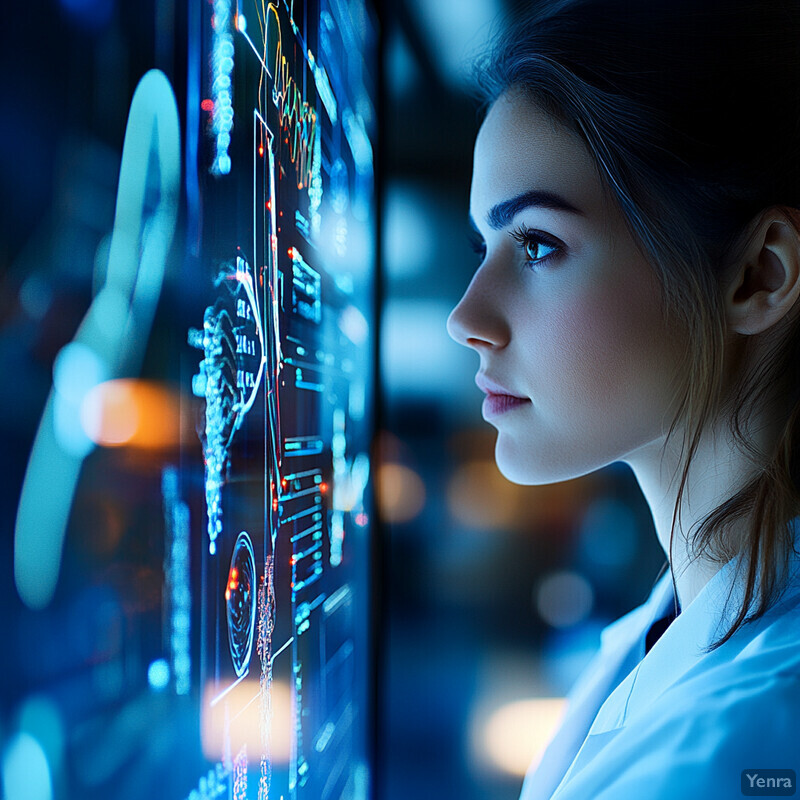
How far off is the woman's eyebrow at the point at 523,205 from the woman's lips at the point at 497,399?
16cm

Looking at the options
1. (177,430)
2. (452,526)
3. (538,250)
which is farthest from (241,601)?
(452,526)

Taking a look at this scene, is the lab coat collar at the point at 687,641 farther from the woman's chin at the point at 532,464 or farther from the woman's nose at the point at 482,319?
the woman's nose at the point at 482,319

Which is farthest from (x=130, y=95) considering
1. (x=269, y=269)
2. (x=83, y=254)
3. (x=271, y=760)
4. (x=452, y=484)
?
(x=452, y=484)

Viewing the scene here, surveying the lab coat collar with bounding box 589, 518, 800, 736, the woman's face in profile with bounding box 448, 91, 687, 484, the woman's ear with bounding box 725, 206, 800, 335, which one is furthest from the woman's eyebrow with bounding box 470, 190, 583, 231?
the lab coat collar with bounding box 589, 518, 800, 736

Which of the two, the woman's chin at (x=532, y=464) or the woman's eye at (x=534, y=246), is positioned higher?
the woman's eye at (x=534, y=246)

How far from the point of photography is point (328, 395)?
2.56 feet

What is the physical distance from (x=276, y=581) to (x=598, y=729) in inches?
13.6

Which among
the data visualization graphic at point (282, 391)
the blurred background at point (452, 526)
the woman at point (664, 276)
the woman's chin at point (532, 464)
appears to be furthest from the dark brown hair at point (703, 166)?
the blurred background at point (452, 526)

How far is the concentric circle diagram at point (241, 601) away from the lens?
43cm

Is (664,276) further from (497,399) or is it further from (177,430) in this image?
(177,430)

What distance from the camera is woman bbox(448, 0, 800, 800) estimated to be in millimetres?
625

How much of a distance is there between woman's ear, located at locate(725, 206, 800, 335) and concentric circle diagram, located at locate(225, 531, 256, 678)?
47 centimetres

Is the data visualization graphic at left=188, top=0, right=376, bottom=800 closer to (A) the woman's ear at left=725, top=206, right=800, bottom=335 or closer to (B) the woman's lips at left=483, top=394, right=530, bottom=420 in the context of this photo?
(B) the woman's lips at left=483, top=394, right=530, bottom=420

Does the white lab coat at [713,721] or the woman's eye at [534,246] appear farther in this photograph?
the woman's eye at [534,246]
